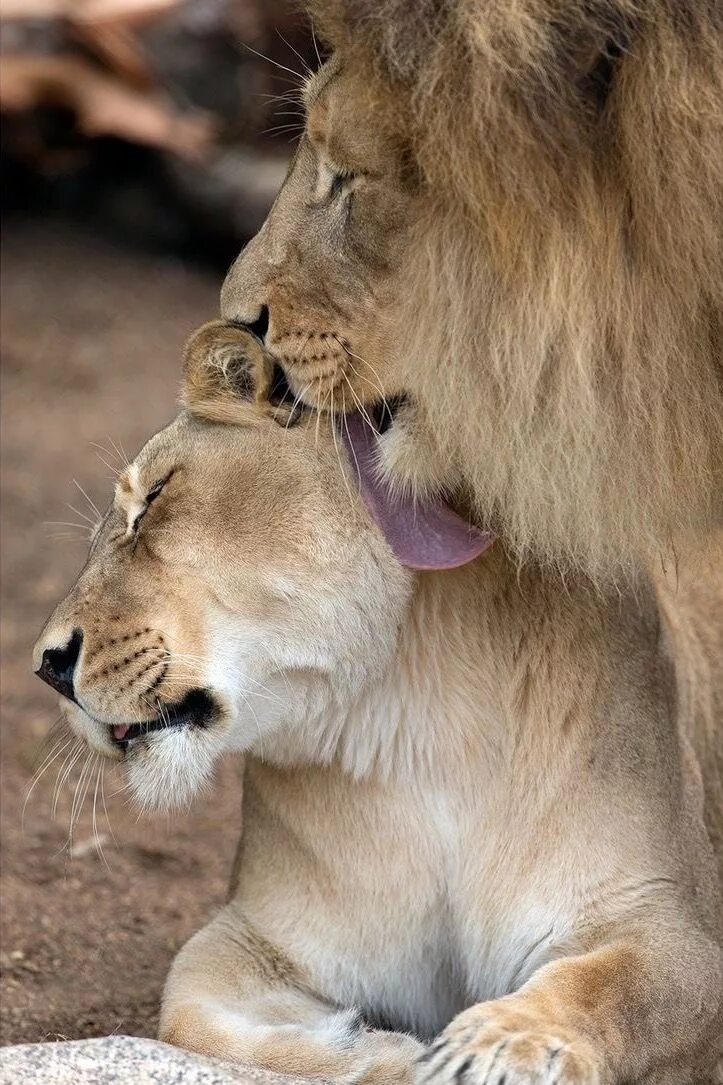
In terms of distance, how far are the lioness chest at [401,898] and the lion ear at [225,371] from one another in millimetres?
611

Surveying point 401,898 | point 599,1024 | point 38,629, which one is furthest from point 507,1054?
point 38,629

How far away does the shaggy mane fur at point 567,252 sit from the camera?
2.13 meters

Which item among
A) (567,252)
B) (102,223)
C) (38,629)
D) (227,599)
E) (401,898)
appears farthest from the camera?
(102,223)

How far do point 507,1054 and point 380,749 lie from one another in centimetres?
58

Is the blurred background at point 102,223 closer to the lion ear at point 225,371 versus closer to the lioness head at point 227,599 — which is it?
the lioness head at point 227,599

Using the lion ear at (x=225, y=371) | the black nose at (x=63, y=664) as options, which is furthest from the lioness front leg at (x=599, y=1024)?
the lion ear at (x=225, y=371)

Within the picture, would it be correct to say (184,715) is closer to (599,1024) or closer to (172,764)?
(172,764)

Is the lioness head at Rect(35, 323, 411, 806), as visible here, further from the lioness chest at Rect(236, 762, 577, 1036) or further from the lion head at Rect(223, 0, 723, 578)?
the lioness chest at Rect(236, 762, 577, 1036)

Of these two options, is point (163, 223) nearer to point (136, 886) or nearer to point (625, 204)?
point (136, 886)

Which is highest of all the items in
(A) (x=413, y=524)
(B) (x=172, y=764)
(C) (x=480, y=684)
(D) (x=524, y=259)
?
(D) (x=524, y=259)

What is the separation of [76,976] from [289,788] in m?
0.90

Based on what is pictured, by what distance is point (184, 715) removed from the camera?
2547 mm

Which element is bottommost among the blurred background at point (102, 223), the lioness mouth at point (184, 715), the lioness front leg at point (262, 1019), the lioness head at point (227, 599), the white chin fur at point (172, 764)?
the blurred background at point (102, 223)

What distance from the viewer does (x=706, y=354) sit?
2293 mm
